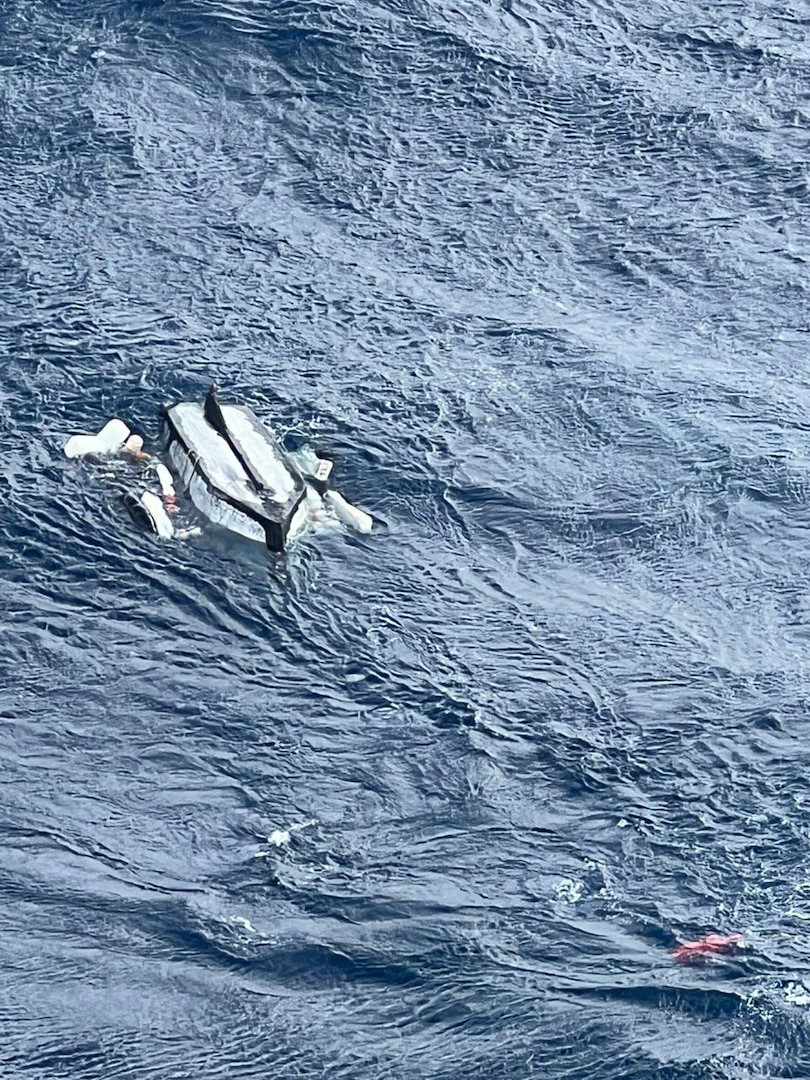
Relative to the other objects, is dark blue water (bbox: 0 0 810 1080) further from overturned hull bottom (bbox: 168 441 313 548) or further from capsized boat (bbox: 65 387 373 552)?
capsized boat (bbox: 65 387 373 552)

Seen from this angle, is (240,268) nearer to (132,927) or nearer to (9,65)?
(9,65)

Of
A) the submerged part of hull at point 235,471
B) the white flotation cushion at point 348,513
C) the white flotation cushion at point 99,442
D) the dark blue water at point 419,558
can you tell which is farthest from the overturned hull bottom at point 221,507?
the white flotation cushion at point 99,442

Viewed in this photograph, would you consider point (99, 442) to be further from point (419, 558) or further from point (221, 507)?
point (419, 558)

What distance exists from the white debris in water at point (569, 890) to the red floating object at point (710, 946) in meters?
2.20

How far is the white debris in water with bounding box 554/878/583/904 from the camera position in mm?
32969

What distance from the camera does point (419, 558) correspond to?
131ft

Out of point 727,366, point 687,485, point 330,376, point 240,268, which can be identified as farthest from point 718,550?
point 240,268

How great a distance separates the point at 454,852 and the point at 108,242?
74.5 feet

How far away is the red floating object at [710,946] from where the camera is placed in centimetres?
3206

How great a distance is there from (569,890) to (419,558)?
994 cm

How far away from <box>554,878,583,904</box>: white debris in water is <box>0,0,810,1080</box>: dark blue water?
0.17m

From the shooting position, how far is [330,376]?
44.4 m

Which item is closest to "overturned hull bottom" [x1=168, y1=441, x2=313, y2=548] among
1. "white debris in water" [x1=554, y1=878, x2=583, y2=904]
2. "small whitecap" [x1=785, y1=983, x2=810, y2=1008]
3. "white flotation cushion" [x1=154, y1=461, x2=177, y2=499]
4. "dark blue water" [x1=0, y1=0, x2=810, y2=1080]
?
"white flotation cushion" [x1=154, y1=461, x2=177, y2=499]

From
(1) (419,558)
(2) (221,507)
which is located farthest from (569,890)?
(2) (221,507)
